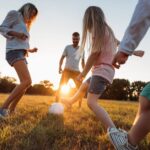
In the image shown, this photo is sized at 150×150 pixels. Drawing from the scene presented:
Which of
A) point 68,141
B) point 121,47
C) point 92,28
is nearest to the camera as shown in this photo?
point 121,47

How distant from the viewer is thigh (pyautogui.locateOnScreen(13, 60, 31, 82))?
21.3 ft

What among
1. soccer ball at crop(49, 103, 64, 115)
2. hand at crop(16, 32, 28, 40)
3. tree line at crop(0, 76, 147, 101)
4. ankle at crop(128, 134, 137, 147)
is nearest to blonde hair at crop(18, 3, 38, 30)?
hand at crop(16, 32, 28, 40)

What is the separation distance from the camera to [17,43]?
256 inches

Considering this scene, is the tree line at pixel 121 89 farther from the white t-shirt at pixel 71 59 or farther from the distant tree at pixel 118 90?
the white t-shirt at pixel 71 59

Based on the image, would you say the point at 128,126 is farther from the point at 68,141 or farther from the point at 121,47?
the point at 121,47

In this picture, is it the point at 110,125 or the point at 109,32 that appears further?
the point at 109,32

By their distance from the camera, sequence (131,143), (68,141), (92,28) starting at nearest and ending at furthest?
(131,143) → (68,141) → (92,28)

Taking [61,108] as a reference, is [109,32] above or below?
above

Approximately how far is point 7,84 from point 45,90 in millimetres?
7991

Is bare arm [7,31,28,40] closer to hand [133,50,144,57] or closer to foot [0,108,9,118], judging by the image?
foot [0,108,9,118]

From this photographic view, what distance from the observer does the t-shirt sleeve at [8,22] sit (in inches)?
253

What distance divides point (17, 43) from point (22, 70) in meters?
0.50

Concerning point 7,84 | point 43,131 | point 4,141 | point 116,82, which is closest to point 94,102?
point 43,131

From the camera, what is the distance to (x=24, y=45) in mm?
6602
